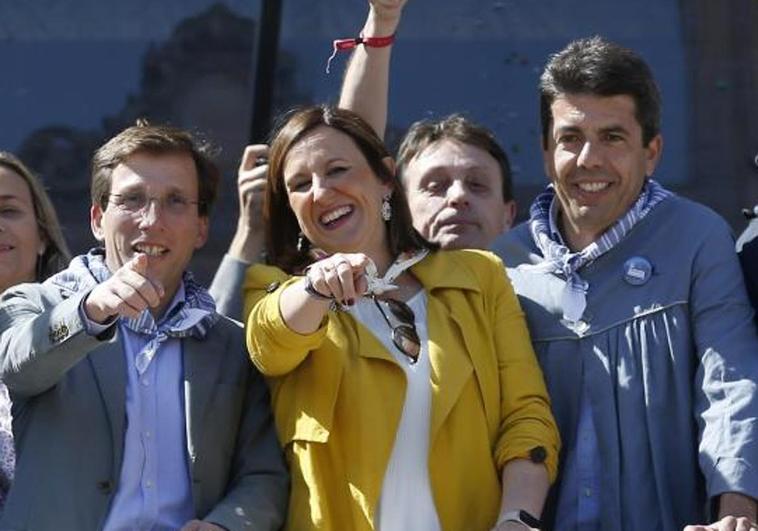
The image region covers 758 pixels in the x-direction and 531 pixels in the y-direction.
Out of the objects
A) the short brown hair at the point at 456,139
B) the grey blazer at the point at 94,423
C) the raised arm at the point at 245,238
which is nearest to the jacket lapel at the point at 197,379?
the grey blazer at the point at 94,423

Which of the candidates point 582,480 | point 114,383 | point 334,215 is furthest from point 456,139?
point 114,383

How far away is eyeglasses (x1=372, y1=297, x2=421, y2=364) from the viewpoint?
374 cm

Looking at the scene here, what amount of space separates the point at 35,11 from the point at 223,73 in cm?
53

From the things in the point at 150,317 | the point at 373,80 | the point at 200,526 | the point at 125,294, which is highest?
the point at 373,80

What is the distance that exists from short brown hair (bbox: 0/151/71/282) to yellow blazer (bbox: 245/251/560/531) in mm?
835

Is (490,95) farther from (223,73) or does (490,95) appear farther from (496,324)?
(496,324)

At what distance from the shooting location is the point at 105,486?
3.67m

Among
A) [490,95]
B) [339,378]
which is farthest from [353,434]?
[490,95]

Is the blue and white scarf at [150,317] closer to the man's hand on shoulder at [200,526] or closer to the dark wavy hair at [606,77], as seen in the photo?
the man's hand on shoulder at [200,526]

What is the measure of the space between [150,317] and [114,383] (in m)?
0.17

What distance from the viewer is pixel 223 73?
5.17m

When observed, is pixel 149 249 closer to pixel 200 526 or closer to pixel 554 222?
pixel 200 526

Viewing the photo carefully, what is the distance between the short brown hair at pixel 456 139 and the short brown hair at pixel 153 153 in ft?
2.66

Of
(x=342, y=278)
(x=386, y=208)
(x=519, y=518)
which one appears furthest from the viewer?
(x=386, y=208)
